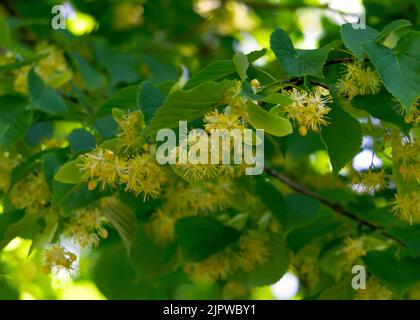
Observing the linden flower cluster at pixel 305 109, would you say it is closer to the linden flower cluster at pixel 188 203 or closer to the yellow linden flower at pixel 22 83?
the linden flower cluster at pixel 188 203

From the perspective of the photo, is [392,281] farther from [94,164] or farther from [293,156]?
[293,156]

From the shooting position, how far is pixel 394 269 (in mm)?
2311

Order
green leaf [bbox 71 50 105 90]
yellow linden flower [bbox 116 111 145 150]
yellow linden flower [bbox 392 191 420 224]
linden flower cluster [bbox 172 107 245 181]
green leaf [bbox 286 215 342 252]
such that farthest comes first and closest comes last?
1. green leaf [bbox 71 50 105 90]
2. green leaf [bbox 286 215 342 252]
3. yellow linden flower [bbox 392 191 420 224]
4. yellow linden flower [bbox 116 111 145 150]
5. linden flower cluster [bbox 172 107 245 181]

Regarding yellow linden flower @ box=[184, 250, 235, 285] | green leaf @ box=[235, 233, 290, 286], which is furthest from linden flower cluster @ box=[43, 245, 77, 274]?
green leaf @ box=[235, 233, 290, 286]

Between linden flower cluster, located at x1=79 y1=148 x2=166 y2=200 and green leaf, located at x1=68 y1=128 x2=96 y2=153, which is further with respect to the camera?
green leaf, located at x1=68 y1=128 x2=96 y2=153

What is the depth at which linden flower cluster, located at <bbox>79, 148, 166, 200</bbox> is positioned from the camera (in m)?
1.78

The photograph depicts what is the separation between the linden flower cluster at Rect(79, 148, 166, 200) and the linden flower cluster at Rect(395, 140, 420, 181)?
61 centimetres

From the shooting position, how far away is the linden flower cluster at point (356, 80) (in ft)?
5.90

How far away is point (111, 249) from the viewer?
10.8 feet

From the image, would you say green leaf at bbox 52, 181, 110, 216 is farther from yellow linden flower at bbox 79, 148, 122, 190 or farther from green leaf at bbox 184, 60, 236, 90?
green leaf at bbox 184, 60, 236, 90

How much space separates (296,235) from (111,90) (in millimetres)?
1033

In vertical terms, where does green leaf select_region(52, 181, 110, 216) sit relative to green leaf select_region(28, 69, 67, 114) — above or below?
below

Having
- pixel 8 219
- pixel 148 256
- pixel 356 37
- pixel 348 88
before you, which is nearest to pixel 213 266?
pixel 148 256

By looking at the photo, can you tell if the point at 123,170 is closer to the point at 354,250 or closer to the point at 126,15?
the point at 354,250
